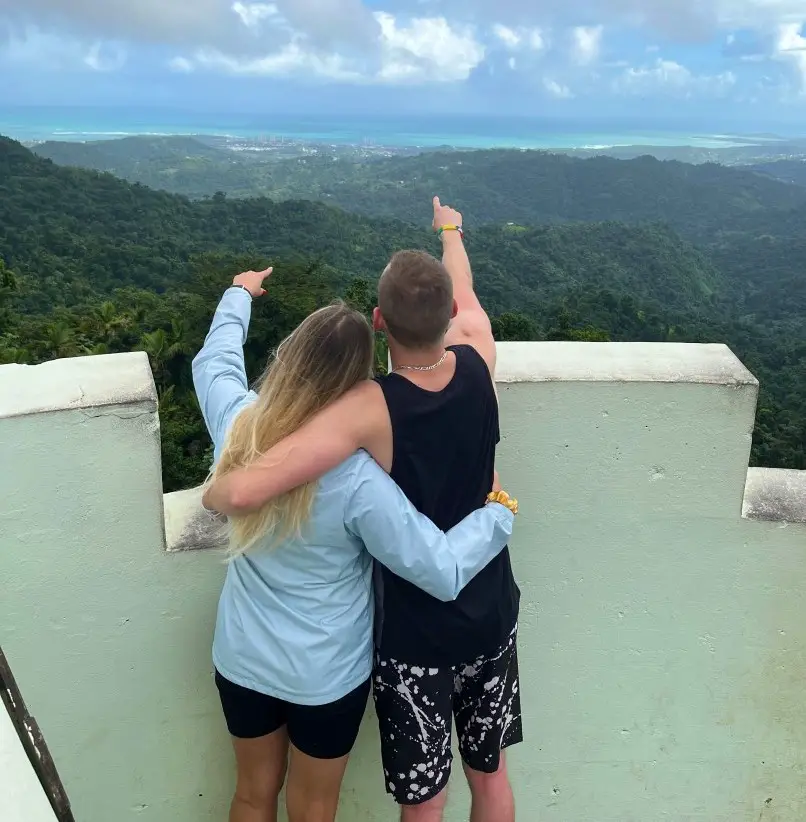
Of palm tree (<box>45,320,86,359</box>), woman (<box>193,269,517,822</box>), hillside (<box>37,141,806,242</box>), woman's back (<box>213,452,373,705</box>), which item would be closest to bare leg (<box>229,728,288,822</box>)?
woman (<box>193,269,517,822</box>)

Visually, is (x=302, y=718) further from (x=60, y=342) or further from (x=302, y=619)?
(x=60, y=342)

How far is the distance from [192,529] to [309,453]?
52cm

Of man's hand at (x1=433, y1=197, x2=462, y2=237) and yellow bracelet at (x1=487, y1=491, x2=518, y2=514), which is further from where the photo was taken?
man's hand at (x1=433, y1=197, x2=462, y2=237)

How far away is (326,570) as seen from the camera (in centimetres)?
125

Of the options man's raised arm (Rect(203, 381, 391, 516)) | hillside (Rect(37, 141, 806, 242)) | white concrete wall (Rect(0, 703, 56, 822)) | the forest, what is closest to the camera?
white concrete wall (Rect(0, 703, 56, 822))

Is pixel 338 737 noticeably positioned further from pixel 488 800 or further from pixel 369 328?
pixel 369 328

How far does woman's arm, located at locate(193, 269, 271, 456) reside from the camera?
1.27m

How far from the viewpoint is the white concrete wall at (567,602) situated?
144cm

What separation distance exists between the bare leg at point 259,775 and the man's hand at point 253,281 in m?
0.81

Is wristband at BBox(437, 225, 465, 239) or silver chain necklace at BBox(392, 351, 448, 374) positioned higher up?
wristband at BBox(437, 225, 465, 239)

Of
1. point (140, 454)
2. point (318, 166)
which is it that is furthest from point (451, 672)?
point (318, 166)

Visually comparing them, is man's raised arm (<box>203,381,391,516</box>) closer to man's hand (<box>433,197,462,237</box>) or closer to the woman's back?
the woman's back

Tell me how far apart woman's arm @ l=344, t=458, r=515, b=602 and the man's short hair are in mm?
206

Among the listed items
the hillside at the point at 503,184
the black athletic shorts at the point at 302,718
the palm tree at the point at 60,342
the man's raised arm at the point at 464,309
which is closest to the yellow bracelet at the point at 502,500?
the man's raised arm at the point at 464,309
